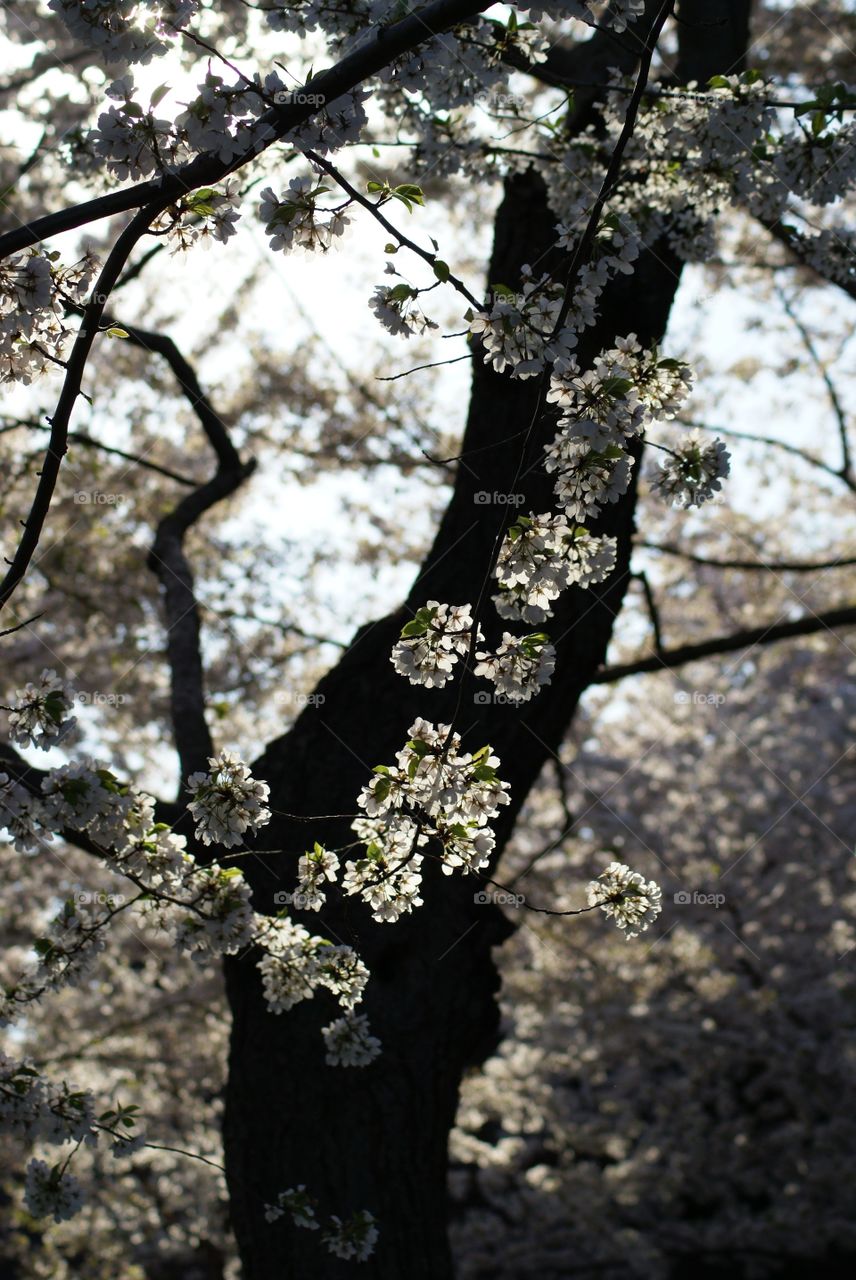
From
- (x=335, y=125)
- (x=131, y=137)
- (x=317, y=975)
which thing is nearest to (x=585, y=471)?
(x=335, y=125)

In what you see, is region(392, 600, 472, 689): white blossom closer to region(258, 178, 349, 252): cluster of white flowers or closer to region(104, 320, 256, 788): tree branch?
region(258, 178, 349, 252): cluster of white flowers

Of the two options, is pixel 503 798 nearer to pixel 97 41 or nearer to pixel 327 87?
pixel 327 87

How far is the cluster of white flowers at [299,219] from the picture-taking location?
2.04 m

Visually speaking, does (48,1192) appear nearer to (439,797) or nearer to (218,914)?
(218,914)

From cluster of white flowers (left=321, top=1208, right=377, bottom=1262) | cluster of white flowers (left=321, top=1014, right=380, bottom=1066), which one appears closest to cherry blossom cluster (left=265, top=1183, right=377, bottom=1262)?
cluster of white flowers (left=321, top=1208, right=377, bottom=1262)

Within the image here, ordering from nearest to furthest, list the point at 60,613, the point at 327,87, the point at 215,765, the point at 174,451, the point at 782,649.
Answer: the point at 327,87 → the point at 215,765 → the point at 60,613 → the point at 174,451 → the point at 782,649

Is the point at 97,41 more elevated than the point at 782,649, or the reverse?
the point at 782,649

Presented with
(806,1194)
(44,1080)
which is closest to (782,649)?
(806,1194)

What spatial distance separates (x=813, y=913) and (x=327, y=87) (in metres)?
11.6

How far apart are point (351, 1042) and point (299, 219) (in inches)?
83.0

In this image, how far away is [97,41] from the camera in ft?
6.83

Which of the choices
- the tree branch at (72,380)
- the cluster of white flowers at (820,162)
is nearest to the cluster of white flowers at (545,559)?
the tree branch at (72,380)

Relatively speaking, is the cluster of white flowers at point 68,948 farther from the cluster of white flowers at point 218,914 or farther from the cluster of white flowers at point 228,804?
the cluster of white flowers at point 228,804

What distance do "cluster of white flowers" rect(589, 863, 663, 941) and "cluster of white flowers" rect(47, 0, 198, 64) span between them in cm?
200
